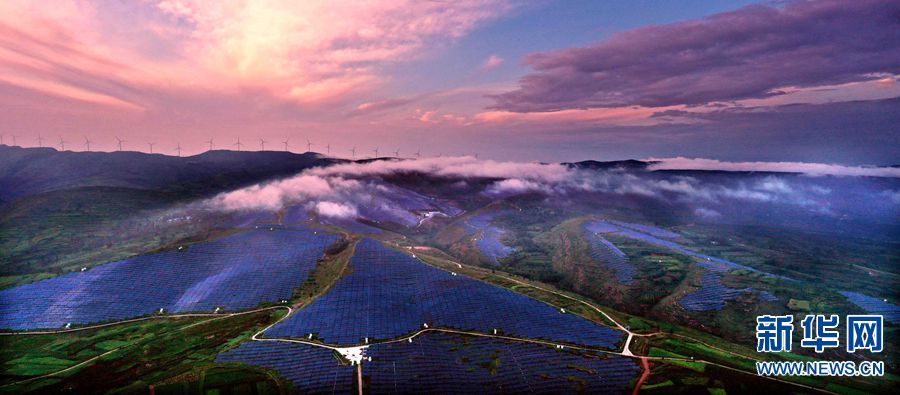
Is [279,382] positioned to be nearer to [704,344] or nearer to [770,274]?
[704,344]

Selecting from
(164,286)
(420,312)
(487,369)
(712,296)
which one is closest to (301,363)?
(420,312)

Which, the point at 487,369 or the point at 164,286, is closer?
the point at 487,369

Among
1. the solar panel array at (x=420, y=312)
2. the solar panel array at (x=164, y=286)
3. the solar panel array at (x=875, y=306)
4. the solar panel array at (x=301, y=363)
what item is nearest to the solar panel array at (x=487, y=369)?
the solar panel array at (x=301, y=363)

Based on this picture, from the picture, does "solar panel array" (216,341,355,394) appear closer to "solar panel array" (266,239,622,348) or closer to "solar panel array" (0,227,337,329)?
"solar panel array" (266,239,622,348)

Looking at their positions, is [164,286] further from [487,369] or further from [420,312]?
[487,369]

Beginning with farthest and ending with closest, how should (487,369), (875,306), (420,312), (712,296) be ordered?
(712,296) < (875,306) < (420,312) < (487,369)

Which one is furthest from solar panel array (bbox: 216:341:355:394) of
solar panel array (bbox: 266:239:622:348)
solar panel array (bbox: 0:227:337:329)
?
solar panel array (bbox: 0:227:337:329)
